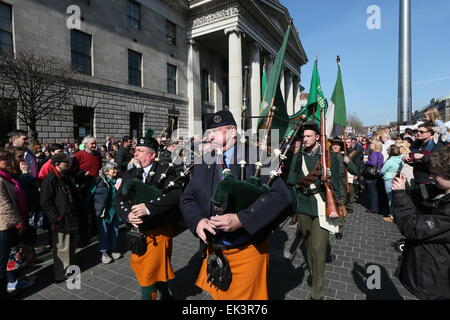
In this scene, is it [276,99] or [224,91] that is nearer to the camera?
[276,99]

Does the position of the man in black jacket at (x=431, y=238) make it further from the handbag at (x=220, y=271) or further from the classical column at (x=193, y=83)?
the classical column at (x=193, y=83)

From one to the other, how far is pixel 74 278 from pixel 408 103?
19.9 m

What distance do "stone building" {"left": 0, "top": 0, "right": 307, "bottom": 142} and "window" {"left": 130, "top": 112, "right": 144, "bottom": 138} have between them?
0.08 metres

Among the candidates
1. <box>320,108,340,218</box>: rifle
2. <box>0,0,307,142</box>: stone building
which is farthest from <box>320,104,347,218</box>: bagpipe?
<box>0,0,307,142</box>: stone building

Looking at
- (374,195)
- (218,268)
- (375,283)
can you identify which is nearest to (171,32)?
(374,195)

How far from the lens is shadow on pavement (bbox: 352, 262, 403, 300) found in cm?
340

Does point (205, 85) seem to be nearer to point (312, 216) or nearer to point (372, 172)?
point (372, 172)

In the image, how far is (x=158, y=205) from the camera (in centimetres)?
258

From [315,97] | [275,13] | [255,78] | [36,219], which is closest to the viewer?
[315,97]

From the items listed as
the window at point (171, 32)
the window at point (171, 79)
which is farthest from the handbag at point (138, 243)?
the window at point (171, 32)

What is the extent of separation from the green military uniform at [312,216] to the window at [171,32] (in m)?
21.9

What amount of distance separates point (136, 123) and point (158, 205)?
17.9 metres
